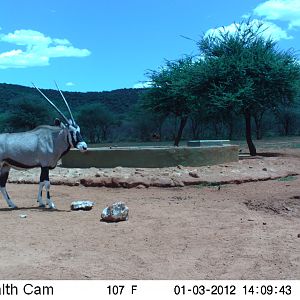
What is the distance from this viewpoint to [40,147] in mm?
9484

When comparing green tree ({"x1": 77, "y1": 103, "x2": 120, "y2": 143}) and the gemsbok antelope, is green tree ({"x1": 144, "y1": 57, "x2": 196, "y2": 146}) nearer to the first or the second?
the gemsbok antelope

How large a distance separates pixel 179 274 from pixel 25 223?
11.8 feet

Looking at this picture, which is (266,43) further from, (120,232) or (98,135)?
(98,135)

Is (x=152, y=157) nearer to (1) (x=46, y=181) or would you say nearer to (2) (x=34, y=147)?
(1) (x=46, y=181)

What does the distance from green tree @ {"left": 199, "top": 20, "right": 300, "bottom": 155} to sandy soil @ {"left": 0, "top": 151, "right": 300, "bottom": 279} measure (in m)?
10.5

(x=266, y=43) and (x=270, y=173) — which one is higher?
(x=266, y=43)

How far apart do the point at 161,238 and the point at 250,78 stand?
15596mm

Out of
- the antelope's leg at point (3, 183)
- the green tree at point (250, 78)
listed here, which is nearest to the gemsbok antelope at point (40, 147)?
the antelope's leg at point (3, 183)

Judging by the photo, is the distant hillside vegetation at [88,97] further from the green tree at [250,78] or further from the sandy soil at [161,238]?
the sandy soil at [161,238]

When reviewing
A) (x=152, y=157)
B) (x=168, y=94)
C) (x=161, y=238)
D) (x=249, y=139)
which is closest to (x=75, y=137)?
(x=161, y=238)

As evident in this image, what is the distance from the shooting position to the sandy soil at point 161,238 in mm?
5383

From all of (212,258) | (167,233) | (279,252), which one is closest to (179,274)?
(212,258)

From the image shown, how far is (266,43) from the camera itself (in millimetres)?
23359

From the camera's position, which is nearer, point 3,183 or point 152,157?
point 3,183
